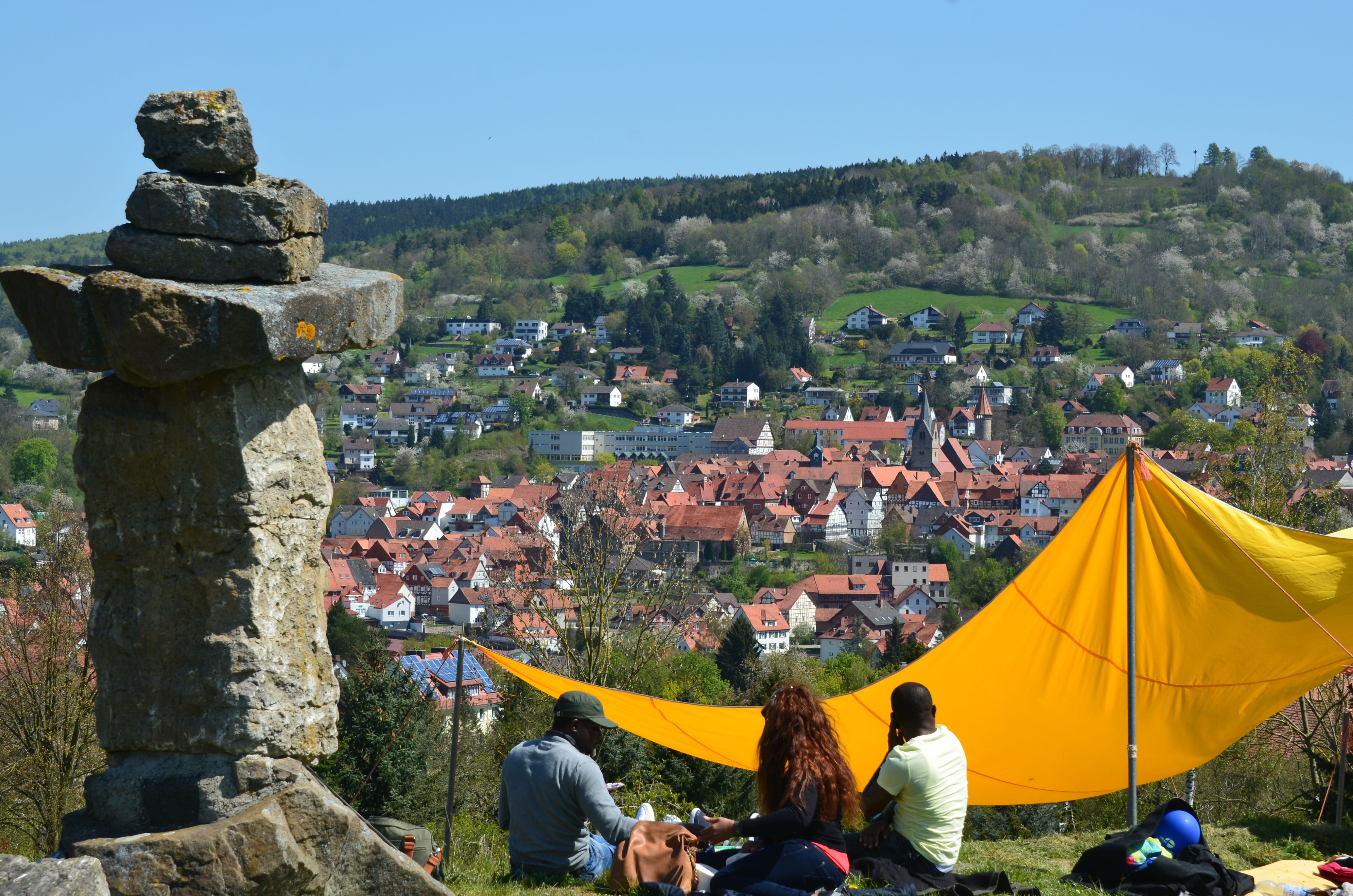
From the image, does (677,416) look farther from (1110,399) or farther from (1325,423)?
(1325,423)

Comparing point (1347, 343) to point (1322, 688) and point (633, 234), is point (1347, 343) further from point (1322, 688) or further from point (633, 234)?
point (1322, 688)

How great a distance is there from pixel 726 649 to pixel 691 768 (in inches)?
876

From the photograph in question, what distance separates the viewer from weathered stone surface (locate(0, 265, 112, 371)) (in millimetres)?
3805

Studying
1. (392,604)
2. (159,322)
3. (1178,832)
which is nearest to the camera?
(159,322)

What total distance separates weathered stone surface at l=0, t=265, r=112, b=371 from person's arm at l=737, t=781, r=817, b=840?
2.50 meters

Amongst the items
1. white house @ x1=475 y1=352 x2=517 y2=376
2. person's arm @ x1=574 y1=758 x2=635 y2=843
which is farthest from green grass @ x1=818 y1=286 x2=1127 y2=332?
person's arm @ x1=574 y1=758 x2=635 y2=843

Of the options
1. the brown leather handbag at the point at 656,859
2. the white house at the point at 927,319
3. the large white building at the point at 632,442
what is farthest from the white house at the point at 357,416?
the brown leather handbag at the point at 656,859

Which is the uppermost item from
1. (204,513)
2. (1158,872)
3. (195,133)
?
(195,133)

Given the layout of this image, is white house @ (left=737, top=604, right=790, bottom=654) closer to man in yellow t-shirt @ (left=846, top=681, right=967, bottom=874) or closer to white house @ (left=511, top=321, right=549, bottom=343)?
man in yellow t-shirt @ (left=846, top=681, right=967, bottom=874)

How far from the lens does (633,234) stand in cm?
14862

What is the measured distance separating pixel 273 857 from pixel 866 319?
123 meters

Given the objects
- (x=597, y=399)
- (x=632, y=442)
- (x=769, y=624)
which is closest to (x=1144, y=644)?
(x=769, y=624)

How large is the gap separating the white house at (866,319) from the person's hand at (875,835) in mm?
120115

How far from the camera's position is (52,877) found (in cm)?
338
